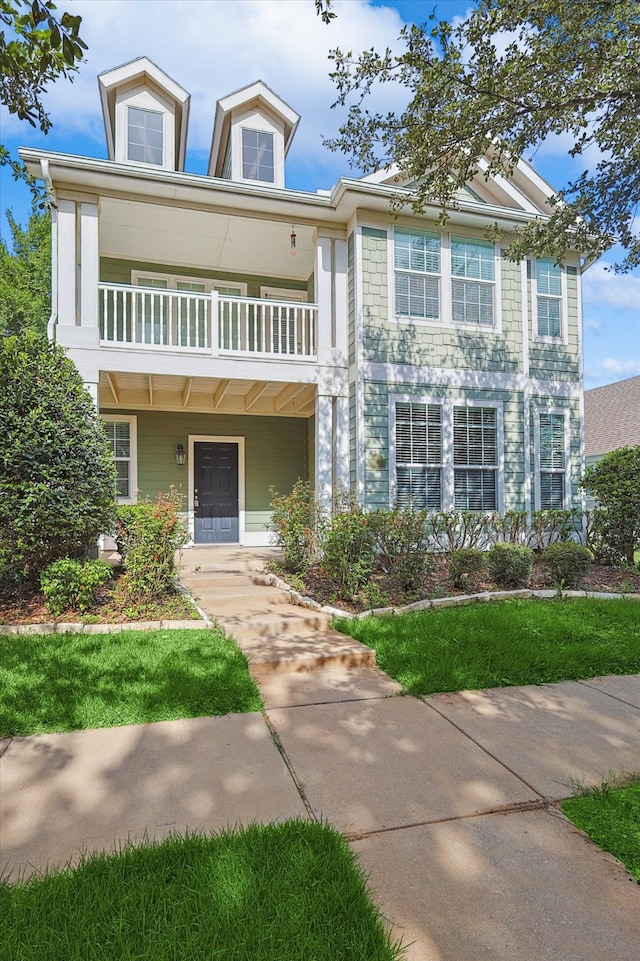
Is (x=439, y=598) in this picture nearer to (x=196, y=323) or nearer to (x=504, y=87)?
(x=504, y=87)

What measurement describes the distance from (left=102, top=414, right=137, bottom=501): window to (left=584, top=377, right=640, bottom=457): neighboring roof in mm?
17476

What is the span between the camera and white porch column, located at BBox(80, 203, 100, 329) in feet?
26.3

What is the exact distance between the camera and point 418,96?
467 centimetres

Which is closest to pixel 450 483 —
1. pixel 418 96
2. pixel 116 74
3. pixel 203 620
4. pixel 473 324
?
pixel 473 324

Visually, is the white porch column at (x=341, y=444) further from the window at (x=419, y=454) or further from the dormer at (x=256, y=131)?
the dormer at (x=256, y=131)

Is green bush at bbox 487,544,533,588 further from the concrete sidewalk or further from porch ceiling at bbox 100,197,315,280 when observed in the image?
porch ceiling at bbox 100,197,315,280

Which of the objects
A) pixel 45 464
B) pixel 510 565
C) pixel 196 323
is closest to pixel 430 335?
pixel 196 323

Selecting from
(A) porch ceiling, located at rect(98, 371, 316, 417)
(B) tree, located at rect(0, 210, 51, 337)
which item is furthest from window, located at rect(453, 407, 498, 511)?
(B) tree, located at rect(0, 210, 51, 337)

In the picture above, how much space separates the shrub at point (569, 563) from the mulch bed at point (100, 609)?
476 cm

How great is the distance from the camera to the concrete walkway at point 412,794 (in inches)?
73.9

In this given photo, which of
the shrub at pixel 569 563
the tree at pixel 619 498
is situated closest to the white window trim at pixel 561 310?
the tree at pixel 619 498

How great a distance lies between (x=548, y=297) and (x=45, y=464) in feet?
29.7

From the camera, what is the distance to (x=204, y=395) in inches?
425

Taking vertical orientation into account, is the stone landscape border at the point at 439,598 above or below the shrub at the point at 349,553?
below
